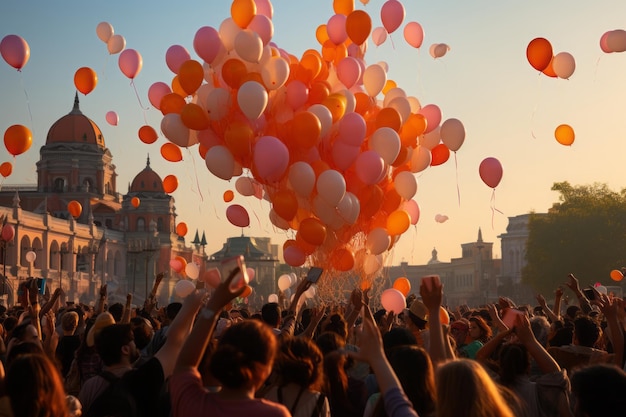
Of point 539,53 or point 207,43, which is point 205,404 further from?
point 539,53

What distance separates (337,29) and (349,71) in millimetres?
664

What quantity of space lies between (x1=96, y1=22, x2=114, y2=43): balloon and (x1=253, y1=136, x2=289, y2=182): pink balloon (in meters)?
4.25

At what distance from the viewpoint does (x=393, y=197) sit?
13.8 m

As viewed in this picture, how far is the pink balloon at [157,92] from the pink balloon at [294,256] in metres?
2.76

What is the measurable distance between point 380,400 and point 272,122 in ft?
27.4

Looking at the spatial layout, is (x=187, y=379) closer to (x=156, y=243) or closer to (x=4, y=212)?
(x=4, y=212)

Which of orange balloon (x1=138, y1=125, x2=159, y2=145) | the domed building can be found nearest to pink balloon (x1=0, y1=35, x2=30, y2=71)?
orange balloon (x1=138, y1=125, x2=159, y2=145)

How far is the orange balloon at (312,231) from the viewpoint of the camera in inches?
492

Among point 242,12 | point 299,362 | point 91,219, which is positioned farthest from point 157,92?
point 91,219

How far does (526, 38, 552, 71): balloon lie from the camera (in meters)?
13.0

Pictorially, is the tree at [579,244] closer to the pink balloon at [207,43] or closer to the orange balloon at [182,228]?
the orange balloon at [182,228]

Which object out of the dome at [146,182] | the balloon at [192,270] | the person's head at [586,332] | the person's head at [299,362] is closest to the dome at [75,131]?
the dome at [146,182]

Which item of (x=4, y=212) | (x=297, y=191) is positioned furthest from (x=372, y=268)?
(x=4, y=212)

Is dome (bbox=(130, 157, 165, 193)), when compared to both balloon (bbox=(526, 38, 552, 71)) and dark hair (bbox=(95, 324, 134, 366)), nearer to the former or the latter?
balloon (bbox=(526, 38, 552, 71))
